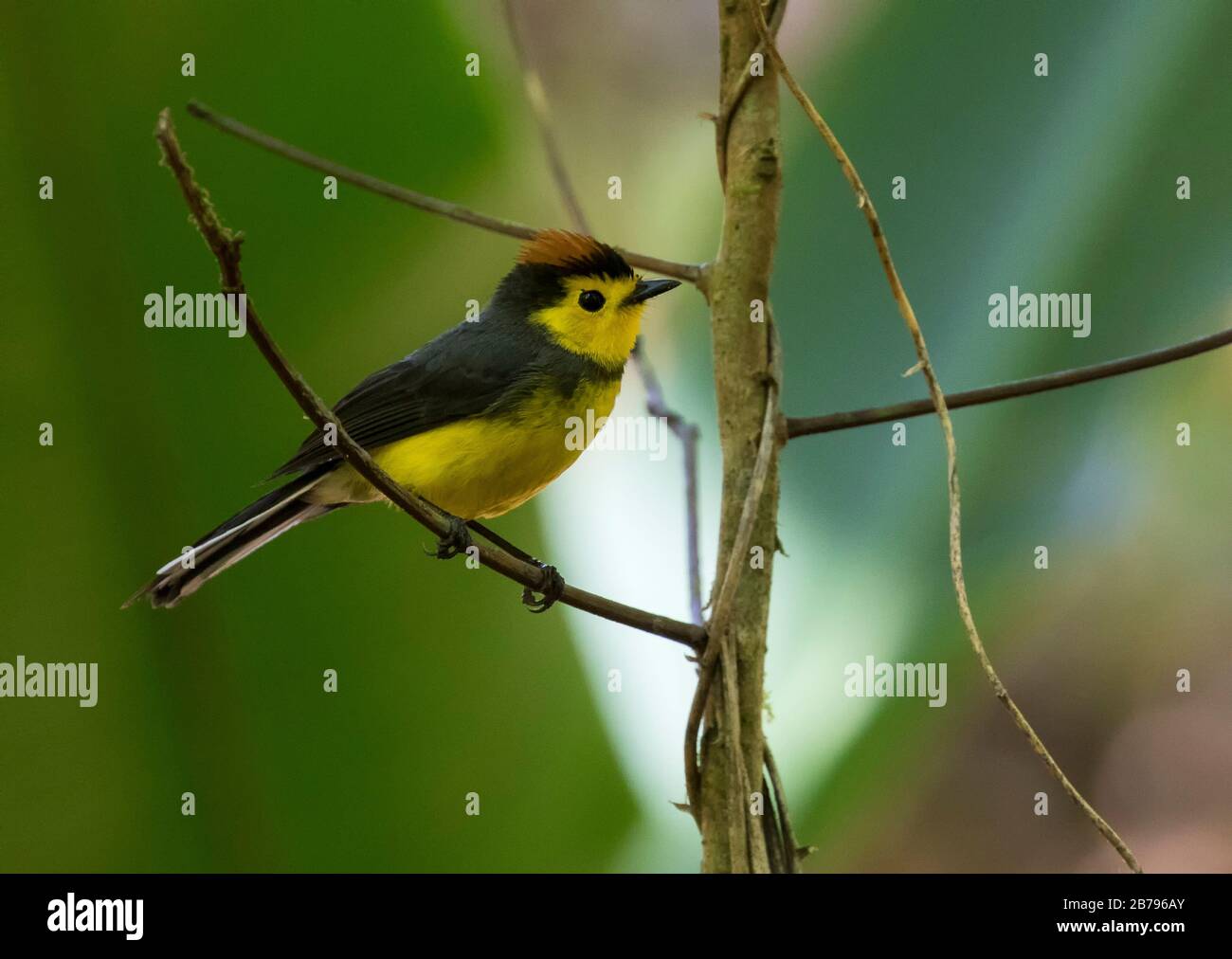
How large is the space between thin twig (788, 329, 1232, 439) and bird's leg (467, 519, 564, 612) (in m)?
0.41

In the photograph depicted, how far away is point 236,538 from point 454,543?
0.43 m

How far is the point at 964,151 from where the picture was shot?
7.97ft

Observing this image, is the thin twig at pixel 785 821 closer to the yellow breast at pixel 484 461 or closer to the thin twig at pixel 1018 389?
the thin twig at pixel 1018 389

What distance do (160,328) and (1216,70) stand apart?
6.63ft

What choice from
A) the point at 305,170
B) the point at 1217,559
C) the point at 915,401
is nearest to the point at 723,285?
the point at 915,401

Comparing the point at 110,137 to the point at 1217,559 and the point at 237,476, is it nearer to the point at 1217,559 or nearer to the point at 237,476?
the point at 237,476

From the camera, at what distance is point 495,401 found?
8.71 ft

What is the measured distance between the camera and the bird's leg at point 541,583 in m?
1.80

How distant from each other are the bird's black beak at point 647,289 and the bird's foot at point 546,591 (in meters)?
0.68
